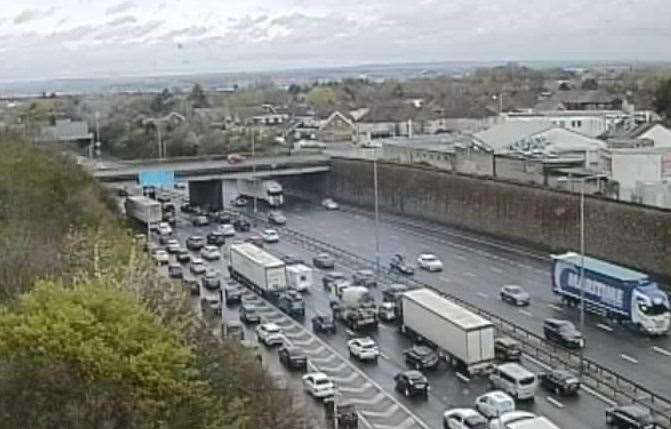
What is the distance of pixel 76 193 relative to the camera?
23.9 metres

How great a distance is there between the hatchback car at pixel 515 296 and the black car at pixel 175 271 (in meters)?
7.81

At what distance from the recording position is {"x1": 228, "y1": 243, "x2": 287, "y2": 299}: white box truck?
22.5 meters

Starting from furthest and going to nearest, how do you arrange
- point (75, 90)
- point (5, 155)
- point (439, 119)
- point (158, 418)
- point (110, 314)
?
point (75, 90), point (439, 119), point (5, 155), point (110, 314), point (158, 418)

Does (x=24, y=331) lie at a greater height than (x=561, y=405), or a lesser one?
greater

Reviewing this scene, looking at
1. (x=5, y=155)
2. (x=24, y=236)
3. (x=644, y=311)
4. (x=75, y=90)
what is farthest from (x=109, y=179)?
(x=75, y=90)

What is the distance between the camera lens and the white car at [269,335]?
18266mm

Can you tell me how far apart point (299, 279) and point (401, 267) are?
10.4ft

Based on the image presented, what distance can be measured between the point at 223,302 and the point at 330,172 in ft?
67.8

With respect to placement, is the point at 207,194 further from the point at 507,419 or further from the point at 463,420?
the point at 507,419

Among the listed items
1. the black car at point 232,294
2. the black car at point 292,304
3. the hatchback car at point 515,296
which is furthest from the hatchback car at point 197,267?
the hatchback car at point 515,296

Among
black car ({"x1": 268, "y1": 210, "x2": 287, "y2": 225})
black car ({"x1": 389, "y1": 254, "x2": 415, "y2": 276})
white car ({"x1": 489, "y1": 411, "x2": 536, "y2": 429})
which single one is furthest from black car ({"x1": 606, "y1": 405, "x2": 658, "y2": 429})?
black car ({"x1": 268, "y1": 210, "x2": 287, "y2": 225})

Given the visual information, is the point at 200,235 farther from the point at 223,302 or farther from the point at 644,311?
the point at 644,311

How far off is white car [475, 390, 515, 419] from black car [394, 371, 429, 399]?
111 cm

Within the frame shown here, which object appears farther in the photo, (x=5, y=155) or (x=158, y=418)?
(x=5, y=155)
